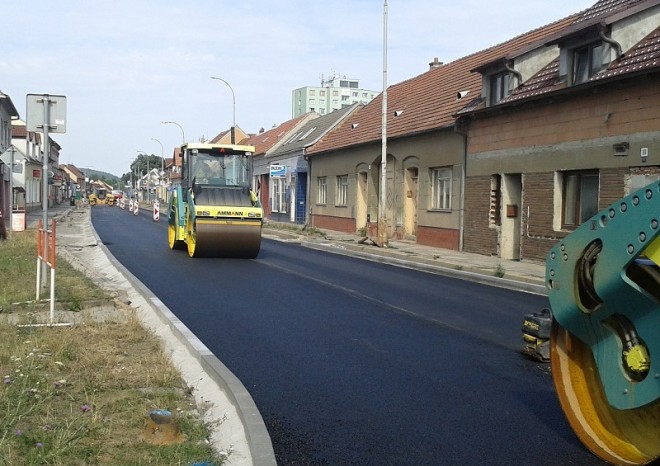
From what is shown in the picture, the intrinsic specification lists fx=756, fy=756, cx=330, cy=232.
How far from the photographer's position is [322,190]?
38.6 meters

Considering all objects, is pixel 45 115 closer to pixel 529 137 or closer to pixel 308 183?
pixel 529 137

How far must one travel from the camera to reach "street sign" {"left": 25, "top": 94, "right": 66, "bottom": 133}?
10.8 meters

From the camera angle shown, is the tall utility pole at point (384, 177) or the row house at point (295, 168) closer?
the tall utility pole at point (384, 177)

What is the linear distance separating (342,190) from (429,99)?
8.16 m

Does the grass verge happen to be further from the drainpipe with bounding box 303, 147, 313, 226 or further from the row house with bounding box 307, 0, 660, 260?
the drainpipe with bounding box 303, 147, 313, 226

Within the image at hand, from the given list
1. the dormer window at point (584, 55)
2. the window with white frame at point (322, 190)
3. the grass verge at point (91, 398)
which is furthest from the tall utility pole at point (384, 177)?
the grass verge at point (91, 398)

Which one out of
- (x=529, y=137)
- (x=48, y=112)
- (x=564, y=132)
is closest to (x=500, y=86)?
(x=529, y=137)

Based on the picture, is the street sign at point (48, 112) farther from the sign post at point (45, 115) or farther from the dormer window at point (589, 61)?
the dormer window at point (589, 61)

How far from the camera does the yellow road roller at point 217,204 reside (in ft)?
60.3

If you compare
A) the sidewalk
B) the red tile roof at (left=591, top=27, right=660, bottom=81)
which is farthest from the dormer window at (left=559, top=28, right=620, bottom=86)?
the sidewalk

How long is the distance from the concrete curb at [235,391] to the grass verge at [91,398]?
258 millimetres

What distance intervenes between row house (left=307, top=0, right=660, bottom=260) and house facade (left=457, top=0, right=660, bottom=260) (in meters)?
0.03

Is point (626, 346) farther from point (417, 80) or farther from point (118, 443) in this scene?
point (417, 80)

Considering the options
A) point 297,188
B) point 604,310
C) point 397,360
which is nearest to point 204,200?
point 397,360
